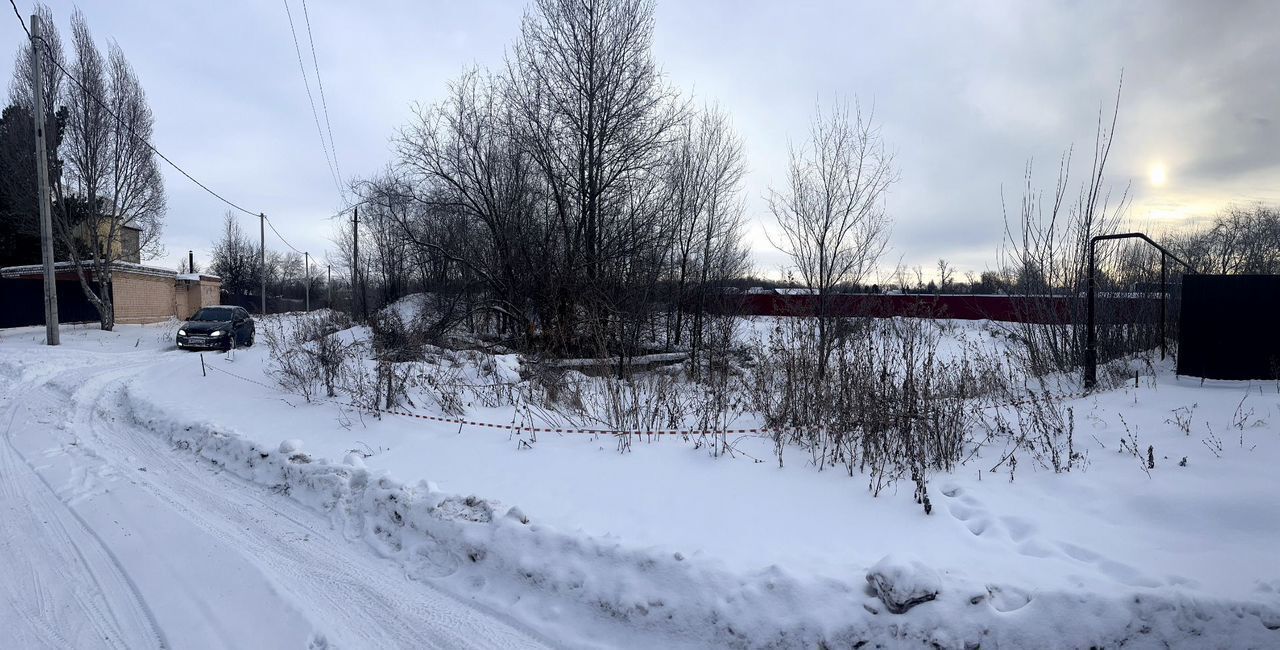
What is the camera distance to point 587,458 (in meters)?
5.52

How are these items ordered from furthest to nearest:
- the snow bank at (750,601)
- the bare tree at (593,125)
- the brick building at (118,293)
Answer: the brick building at (118,293), the bare tree at (593,125), the snow bank at (750,601)

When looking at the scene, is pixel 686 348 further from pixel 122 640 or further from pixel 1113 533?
pixel 122 640

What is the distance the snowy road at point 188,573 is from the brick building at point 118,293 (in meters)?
26.1

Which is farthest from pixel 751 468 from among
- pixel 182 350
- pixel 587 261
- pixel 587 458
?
pixel 182 350

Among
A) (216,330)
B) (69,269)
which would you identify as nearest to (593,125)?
(216,330)

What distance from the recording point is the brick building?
24.4 meters

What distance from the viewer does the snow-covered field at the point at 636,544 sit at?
3016 millimetres

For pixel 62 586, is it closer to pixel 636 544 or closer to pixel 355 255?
pixel 636 544

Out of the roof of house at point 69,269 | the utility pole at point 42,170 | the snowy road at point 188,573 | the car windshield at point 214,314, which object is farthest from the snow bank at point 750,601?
the roof of house at point 69,269

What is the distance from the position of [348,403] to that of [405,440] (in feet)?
7.60

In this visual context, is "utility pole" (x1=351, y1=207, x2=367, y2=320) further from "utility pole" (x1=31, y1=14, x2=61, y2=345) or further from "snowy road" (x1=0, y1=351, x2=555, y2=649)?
"snowy road" (x1=0, y1=351, x2=555, y2=649)

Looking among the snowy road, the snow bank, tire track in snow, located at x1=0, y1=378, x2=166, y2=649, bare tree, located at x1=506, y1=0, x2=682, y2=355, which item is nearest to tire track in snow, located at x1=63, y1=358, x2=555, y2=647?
the snowy road

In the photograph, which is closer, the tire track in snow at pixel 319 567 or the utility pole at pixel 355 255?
the tire track in snow at pixel 319 567

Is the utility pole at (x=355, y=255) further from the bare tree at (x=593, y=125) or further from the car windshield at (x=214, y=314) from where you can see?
the bare tree at (x=593, y=125)
